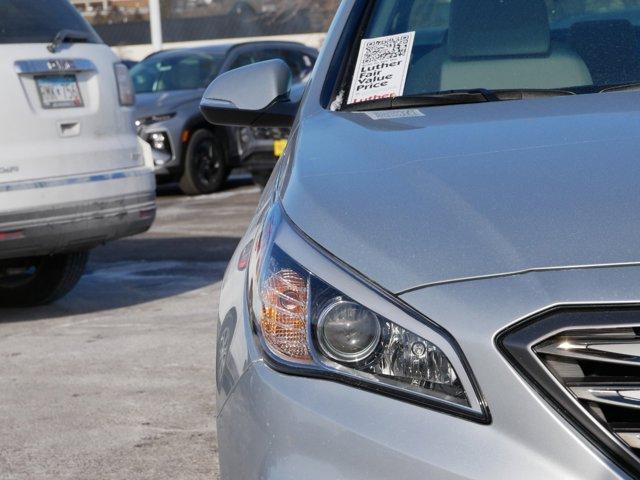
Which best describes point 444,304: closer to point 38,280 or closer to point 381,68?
point 381,68

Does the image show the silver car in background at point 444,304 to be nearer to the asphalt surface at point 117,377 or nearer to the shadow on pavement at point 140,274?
the asphalt surface at point 117,377

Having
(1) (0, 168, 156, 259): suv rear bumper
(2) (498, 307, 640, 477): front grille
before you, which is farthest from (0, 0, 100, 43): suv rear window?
(2) (498, 307, 640, 477): front grille

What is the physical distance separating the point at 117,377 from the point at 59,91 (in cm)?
170

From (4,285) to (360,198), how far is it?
4.81 metres

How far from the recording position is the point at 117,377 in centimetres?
522

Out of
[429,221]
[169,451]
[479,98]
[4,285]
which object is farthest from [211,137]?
[429,221]

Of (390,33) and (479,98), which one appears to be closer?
(479,98)

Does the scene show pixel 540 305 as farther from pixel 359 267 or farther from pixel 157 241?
pixel 157 241

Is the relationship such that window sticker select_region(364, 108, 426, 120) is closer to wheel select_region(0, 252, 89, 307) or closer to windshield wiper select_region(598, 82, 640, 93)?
windshield wiper select_region(598, 82, 640, 93)

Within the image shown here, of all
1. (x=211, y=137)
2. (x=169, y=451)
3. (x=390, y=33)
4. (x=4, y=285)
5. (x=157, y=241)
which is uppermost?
(x=390, y=33)

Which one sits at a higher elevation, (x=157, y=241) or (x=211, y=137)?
(x=157, y=241)

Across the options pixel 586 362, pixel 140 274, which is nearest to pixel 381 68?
pixel 586 362

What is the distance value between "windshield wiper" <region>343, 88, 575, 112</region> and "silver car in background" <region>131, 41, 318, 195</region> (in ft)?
29.6

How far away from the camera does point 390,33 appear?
12.2 ft
